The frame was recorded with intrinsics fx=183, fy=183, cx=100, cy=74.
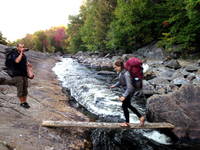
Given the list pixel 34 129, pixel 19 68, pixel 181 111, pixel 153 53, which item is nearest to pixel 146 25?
pixel 153 53

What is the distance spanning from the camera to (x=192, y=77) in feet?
38.4

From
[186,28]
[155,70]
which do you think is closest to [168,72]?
[155,70]

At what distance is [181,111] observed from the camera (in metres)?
6.35

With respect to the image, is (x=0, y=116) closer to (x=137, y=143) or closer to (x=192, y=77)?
(x=137, y=143)

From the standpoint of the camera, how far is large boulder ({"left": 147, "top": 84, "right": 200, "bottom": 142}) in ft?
19.6

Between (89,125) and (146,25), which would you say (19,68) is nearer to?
(89,125)

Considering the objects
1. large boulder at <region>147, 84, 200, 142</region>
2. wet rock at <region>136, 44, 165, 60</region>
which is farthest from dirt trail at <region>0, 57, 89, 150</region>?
wet rock at <region>136, 44, 165, 60</region>

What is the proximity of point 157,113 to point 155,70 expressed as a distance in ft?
33.5

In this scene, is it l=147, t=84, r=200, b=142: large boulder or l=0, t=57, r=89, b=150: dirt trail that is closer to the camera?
l=0, t=57, r=89, b=150: dirt trail

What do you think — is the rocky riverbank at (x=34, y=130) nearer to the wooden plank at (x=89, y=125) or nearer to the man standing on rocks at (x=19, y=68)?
the wooden plank at (x=89, y=125)

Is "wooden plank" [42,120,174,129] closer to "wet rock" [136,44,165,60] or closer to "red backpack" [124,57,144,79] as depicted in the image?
"red backpack" [124,57,144,79]

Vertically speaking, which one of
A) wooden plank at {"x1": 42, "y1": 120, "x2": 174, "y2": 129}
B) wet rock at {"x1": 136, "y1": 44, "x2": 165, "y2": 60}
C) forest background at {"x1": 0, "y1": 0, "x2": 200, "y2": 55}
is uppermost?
forest background at {"x1": 0, "y1": 0, "x2": 200, "y2": 55}

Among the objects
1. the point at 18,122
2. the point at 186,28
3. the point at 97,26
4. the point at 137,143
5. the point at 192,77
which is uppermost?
the point at 97,26

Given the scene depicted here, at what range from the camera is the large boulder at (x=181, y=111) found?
598 cm
